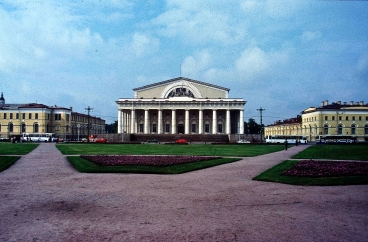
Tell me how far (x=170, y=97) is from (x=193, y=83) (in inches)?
282

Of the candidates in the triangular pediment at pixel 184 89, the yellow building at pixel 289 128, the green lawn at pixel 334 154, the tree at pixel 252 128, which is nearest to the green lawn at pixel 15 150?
the green lawn at pixel 334 154

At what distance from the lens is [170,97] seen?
8269 cm

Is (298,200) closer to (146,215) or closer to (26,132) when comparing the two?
(146,215)

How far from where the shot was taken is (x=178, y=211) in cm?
873

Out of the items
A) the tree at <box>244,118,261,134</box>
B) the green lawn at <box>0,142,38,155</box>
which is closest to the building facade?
the tree at <box>244,118,261,134</box>

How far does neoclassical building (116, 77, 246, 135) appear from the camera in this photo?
262 ft

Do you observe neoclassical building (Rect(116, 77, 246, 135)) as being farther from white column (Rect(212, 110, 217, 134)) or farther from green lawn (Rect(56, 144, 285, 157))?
green lawn (Rect(56, 144, 285, 157))

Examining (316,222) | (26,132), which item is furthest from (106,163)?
(26,132)

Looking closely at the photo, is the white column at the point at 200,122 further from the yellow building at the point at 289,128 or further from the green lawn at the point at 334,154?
the yellow building at the point at 289,128

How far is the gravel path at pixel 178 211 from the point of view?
22.2 ft

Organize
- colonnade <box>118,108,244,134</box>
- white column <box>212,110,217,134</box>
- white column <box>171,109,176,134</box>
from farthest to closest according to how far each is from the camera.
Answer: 1. colonnade <box>118,108,244,134</box>
2. white column <box>212,110,217,134</box>
3. white column <box>171,109,176,134</box>

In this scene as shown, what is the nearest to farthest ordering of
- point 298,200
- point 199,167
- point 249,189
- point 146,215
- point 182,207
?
point 146,215
point 182,207
point 298,200
point 249,189
point 199,167

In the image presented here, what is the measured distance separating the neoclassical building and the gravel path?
66.4m

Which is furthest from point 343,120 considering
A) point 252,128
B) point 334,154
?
point 334,154
